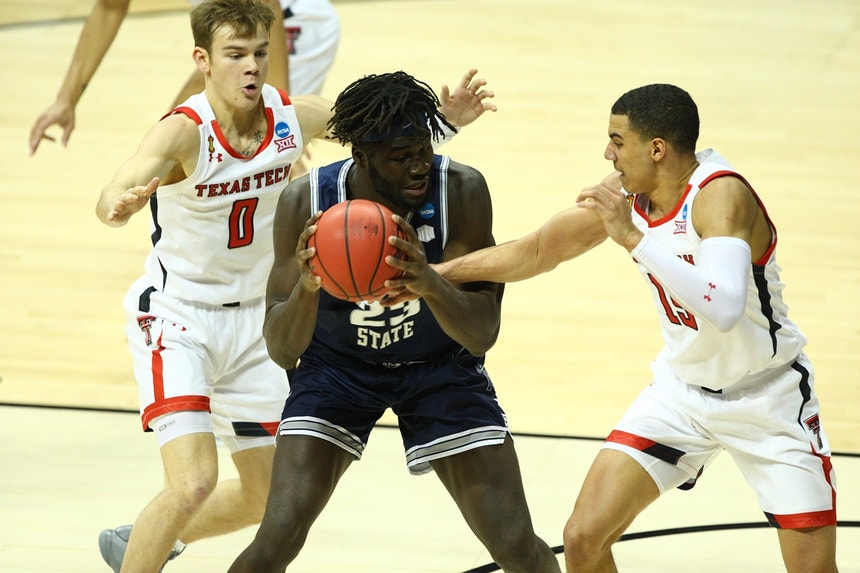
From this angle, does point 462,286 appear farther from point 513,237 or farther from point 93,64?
point 513,237

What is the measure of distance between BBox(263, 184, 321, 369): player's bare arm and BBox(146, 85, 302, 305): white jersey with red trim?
24.2 inches

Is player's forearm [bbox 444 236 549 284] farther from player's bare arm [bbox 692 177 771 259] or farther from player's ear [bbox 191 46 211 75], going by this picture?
player's ear [bbox 191 46 211 75]

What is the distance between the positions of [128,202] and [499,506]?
1.49 meters

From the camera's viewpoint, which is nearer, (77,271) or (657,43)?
(77,271)

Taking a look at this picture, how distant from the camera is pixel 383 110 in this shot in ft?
13.0

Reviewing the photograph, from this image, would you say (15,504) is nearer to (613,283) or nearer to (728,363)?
(728,363)

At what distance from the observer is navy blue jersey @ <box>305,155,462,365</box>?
13.7 ft

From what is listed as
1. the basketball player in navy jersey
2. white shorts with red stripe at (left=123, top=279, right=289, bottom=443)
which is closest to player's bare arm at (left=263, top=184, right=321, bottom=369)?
the basketball player in navy jersey

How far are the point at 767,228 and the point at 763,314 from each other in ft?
0.88

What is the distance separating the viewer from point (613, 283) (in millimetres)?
8633

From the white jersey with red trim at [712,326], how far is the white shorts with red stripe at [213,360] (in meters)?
1.47

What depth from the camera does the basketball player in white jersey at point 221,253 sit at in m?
4.68

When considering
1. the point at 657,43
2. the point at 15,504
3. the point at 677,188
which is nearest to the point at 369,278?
the point at 677,188

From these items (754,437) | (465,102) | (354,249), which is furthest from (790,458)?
(465,102)
